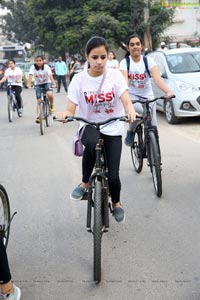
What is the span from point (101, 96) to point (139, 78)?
6.69 feet

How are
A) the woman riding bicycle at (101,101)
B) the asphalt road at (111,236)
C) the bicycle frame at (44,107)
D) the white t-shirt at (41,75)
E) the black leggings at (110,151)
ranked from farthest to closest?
the white t-shirt at (41,75)
the bicycle frame at (44,107)
the black leggings at (110,151)
the woman riding bicycle at (101,101)
the asphalt road at (111,236)

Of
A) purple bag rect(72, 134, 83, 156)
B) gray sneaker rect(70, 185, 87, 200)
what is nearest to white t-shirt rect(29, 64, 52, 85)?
gray sneaker rect(70, 185, 87, 200)

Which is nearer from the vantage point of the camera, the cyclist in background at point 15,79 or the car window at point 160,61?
the car window at point 160,61

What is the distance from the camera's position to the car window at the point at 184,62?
10.4 meters

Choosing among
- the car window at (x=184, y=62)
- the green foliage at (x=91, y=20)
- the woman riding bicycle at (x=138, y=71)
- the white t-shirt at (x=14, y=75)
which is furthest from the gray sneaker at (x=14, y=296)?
the green foliage at (x=91, y=20)

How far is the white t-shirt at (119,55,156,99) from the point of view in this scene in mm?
5523

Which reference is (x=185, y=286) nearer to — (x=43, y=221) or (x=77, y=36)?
(x=43, y=221)

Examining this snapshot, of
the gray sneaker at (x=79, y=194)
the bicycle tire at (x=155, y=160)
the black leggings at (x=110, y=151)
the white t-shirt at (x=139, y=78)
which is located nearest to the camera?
the black leggings at (x=110, y=151)

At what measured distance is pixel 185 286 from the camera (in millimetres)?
3230

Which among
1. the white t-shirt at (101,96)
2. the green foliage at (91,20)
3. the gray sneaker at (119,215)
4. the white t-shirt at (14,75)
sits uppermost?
the green foliage at (91,20)

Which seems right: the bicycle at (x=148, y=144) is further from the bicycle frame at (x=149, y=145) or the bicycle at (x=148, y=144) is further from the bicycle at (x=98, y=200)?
the bicycle at (x=98, y=200)

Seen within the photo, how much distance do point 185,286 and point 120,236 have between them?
1.06 metres

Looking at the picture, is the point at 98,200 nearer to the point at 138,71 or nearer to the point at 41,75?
the point at 138,71

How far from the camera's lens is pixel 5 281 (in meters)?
2.89
